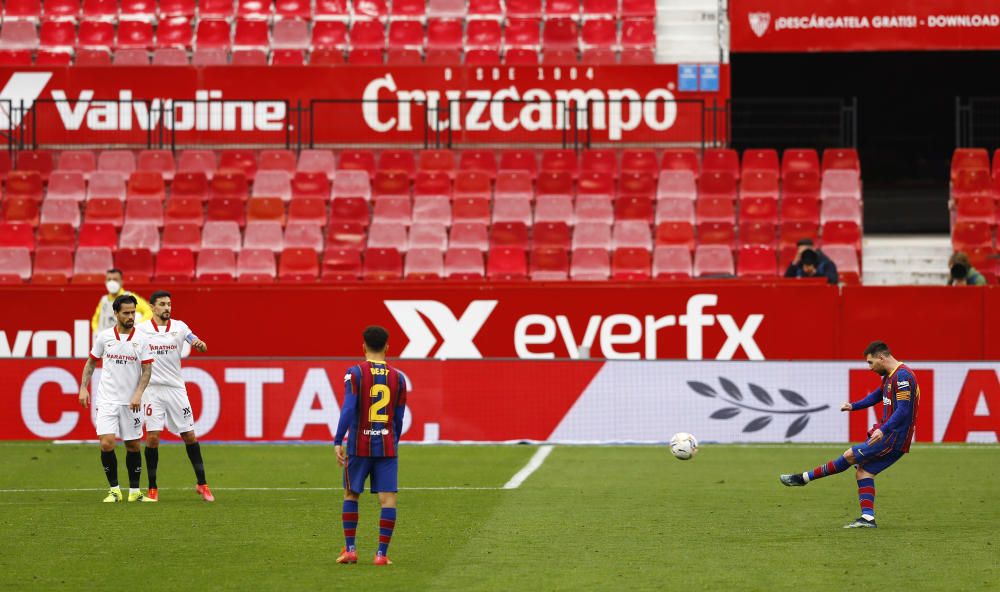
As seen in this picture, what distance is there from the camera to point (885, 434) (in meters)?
12.6

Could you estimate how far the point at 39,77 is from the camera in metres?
27.8

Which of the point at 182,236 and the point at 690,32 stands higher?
the point at 690,32

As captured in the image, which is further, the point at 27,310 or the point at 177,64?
the point at 177,64

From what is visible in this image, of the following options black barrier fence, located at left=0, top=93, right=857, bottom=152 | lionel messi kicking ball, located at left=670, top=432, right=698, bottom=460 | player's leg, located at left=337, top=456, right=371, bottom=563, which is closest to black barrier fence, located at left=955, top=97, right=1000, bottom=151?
black barrier fence, located at left=0, top=93, right=857, bottom=152

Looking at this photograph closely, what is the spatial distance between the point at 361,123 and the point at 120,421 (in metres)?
13.6

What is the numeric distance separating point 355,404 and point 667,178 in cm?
1583

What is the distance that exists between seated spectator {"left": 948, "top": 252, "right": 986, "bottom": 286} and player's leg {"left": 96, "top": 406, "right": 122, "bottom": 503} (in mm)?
12097

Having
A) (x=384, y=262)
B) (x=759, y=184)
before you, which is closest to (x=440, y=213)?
(x=384, y=262)

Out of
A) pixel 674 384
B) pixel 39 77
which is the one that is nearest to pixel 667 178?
pixel 674 384

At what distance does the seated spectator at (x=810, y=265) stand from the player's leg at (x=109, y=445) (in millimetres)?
10427

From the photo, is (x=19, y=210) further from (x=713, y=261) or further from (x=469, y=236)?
(x=713, y=261)

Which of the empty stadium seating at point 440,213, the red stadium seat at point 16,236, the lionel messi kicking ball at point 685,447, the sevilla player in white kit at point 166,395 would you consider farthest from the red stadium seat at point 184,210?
the lionel messi kicking ball at point 685,447

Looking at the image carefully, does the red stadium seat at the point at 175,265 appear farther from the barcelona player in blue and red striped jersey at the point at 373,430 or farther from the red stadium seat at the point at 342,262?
the barcelona player in blue and red striped jersey at the point at 373,430

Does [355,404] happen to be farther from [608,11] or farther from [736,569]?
[608,11]
